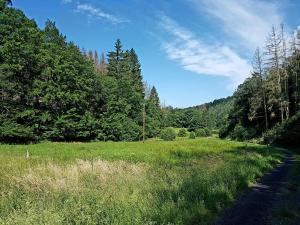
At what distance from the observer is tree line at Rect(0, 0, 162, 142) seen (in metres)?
50.1

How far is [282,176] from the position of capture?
19234 mm

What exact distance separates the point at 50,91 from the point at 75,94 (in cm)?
561

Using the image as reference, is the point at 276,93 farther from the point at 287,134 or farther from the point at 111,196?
the point at 111,196

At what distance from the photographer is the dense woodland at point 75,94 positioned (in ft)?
167

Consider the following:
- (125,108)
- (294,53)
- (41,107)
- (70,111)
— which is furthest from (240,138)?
(41,107)

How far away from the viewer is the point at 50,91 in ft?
185

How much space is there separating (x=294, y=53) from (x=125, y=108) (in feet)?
126

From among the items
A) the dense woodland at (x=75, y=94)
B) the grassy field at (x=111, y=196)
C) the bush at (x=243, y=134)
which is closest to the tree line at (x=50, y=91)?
the dense woodland at (x=75, y=94)

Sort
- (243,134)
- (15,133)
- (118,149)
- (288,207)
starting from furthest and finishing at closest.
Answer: (243,134) < (15,133) < (118,149) < (288,207)

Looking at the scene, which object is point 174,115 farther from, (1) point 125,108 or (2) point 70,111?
(2) point 70,111

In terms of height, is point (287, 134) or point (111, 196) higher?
point (287, 134)

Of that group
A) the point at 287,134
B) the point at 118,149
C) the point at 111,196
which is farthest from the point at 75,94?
the point at 111,196

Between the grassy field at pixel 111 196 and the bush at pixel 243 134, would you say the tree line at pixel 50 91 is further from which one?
the grassy field at pixel 111 196

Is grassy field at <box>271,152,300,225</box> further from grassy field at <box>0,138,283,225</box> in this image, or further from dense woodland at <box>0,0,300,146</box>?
dense woodland at <box>0,0,300,146</box>
